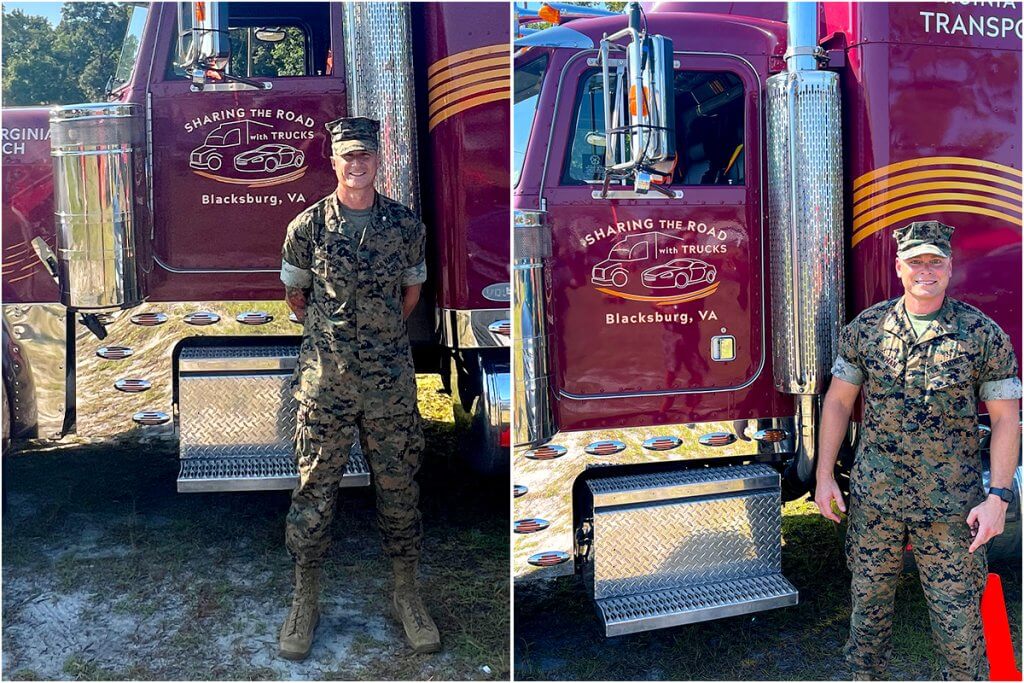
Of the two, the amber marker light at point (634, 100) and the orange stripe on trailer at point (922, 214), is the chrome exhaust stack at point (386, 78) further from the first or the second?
the orange stripe on trailer at point (922, 214)

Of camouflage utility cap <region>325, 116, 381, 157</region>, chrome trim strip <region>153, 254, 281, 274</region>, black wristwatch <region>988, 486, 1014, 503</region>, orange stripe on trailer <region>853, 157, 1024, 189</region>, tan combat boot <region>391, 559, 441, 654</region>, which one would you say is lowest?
tan combat boot <region>391, 559, 441, 654</region>

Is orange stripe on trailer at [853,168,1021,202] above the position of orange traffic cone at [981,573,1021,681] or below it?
above

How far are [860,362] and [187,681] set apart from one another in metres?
2.46

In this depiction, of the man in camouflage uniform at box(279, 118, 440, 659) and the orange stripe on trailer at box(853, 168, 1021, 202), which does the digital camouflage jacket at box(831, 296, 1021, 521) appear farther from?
the man in camouflage uniform at box(279, 118, 440, 659)

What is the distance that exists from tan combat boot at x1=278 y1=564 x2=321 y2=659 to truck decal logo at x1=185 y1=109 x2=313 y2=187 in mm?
1490

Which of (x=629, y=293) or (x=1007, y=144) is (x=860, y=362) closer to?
(x=629, y=293)

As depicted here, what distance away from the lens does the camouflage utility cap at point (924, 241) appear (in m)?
2.58

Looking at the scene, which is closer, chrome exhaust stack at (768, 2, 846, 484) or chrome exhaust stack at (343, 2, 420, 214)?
chrome exhaust stack at (768, 2, 846, 484)

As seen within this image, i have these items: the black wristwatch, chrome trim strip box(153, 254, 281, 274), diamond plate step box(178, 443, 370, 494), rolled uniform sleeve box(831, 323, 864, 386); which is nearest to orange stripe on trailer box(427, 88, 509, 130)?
chrome trim strip box(153, 254, 281, 274)

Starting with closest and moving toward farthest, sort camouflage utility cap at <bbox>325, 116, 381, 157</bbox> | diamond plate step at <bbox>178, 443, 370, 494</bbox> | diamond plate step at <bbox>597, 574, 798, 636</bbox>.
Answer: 1. camouflage utility cap at <bbox>325, 116, 381, 157</bbox>
2. diamond plate step at <bbox>597, 574, 798, 636</bbox>
3. diamond plate step at <bbox>178, 443, 370, 494</bbox>

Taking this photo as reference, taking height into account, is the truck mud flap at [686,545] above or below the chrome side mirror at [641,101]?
below

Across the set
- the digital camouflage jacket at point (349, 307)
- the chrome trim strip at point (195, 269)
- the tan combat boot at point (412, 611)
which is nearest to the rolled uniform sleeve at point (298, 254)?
the digital camouflage jacket at point (349, 307)

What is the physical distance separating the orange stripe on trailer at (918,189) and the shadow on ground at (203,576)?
1955 millimetres

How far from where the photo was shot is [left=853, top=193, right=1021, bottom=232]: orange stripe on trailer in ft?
10.2
